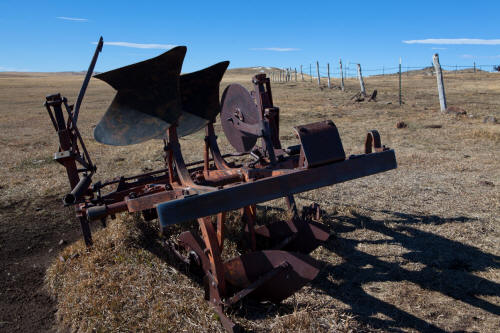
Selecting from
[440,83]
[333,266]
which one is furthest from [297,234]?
Result: [440,83]

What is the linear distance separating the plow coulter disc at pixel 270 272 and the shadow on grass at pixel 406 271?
0.62 m

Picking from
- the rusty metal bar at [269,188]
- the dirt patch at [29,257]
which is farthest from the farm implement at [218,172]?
the dirt patch at [29,257]

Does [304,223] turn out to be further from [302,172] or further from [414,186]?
[414,186]

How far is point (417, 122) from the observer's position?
43.7 ft

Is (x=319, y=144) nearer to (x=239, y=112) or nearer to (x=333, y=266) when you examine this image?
(x=239, y=112)

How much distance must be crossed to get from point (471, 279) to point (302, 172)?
2.33 metres

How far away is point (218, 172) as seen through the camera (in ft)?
13.7

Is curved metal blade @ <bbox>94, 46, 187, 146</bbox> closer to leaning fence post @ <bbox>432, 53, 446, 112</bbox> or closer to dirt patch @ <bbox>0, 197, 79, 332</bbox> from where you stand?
dirt patch @ <bbox>0, 197, 79, 332</bbox>

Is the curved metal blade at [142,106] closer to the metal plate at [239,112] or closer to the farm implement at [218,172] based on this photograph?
the farm implement at [218,172]

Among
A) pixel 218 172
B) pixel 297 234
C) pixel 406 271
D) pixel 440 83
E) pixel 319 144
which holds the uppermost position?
pixel 440 83

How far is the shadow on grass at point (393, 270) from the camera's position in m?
3.39

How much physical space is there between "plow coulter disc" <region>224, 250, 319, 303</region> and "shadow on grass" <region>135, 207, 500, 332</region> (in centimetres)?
20

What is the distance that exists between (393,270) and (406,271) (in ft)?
0.41

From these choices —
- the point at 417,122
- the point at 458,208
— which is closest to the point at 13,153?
the point at 458,208
